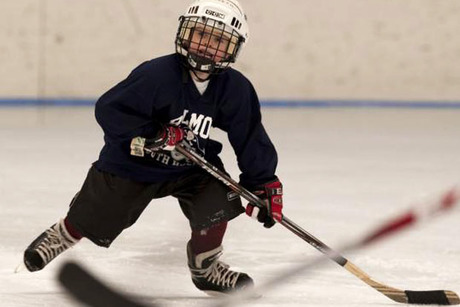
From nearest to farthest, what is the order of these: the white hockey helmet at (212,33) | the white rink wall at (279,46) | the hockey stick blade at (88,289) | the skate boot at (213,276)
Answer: the hockey stick blade at (88,289) < the white hockey helmet at (212,33) < the skate boot at (213,276) < the white rink wall at (279,46)

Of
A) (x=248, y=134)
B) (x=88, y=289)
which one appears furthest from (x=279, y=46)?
(x=88, y=289)

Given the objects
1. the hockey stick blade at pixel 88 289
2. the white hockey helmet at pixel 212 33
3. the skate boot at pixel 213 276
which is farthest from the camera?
the skate boot at pixel 213 276

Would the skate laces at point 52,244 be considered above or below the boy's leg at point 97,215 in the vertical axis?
below

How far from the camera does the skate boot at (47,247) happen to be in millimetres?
2164

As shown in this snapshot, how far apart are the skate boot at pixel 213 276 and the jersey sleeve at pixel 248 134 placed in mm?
196

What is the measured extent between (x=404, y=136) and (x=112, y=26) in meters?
2.07

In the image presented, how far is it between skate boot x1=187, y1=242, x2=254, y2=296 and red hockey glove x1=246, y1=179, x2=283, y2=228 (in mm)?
124

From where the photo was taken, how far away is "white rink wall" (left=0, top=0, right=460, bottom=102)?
594cm

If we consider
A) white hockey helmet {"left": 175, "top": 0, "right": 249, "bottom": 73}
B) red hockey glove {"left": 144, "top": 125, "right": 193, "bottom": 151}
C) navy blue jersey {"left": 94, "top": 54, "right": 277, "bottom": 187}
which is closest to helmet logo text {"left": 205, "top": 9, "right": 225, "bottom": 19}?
white hockey helmet {"left": 175, "top": 0, "right": 249, "bottom": 73}

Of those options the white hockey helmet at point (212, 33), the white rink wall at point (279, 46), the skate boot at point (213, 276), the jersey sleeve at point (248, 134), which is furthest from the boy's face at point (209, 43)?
the white rink wall at point (279, 46)

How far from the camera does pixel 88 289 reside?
6.60 ft

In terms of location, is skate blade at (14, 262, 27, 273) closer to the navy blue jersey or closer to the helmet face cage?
the navy blue jersey

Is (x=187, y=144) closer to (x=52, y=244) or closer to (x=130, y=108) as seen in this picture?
(x=130, y=108)

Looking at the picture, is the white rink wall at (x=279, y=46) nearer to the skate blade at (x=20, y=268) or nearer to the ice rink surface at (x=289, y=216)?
the ice rink surface at (x=289, y=216)
